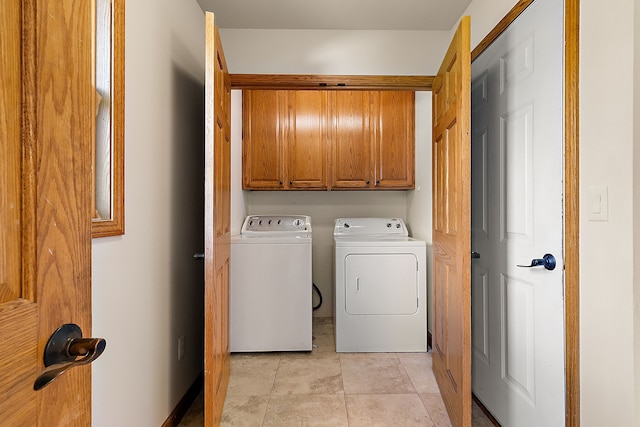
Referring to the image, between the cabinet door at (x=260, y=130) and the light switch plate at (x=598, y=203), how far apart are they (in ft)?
7.89

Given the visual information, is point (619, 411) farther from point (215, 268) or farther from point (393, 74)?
point (393, 74)

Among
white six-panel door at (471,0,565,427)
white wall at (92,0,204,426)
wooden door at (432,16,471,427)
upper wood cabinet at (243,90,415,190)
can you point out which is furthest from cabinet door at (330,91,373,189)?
white wall at (92,0,204,426)

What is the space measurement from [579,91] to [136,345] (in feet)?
6.39

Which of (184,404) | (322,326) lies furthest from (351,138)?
(184,404)

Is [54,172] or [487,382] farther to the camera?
[487,382]

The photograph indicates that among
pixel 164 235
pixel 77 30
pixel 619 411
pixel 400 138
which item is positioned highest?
pixel 400 138

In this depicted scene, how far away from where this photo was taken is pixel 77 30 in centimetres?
53

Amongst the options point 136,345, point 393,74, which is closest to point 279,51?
point 393,74

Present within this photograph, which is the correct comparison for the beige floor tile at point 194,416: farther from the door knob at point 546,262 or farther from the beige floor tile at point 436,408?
the door knob at point 546,262

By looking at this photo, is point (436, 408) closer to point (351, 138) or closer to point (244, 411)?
point (244, 411)

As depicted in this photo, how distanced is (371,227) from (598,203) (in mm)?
2182

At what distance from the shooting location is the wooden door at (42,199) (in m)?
0.41

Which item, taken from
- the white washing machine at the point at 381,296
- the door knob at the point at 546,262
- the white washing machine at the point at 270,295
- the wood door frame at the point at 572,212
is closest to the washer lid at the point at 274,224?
the white washing machine at the point at 270,295

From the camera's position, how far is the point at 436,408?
1891 millimetres
